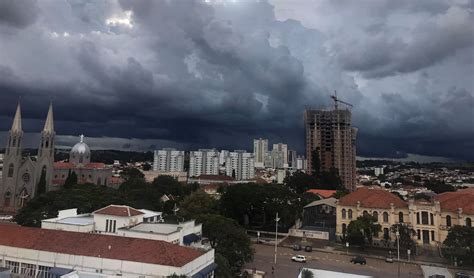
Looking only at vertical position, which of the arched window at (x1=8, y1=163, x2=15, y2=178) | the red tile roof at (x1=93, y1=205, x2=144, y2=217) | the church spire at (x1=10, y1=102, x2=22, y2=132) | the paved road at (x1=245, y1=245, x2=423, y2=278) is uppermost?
the church spire at (x1=10, y1=102, x2=22, y2=132)

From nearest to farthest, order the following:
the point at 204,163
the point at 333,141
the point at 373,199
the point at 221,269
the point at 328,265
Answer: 1. the point at 221,269
2. the point at 328,265
3. the point at 373,199
4. the point at 333,141
5. the point at 204,163

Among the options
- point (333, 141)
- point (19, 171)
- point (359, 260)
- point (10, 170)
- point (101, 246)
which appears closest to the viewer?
point (101, 246)

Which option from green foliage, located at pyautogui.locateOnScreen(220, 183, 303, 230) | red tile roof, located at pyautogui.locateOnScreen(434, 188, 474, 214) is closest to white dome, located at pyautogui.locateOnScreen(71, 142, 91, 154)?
green foliage, located at pyautogui.locateOnScreen(220, 183, 303, 230)

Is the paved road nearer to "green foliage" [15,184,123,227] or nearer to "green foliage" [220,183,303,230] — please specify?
"green foliage" [220,183,303,230]

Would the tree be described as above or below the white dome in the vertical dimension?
below

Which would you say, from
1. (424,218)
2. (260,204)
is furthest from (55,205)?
(424,218)

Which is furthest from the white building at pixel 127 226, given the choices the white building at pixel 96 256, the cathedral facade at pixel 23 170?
the cathedral facade at pixel 23 170

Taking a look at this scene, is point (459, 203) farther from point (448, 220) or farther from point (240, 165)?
point (240, 165)
